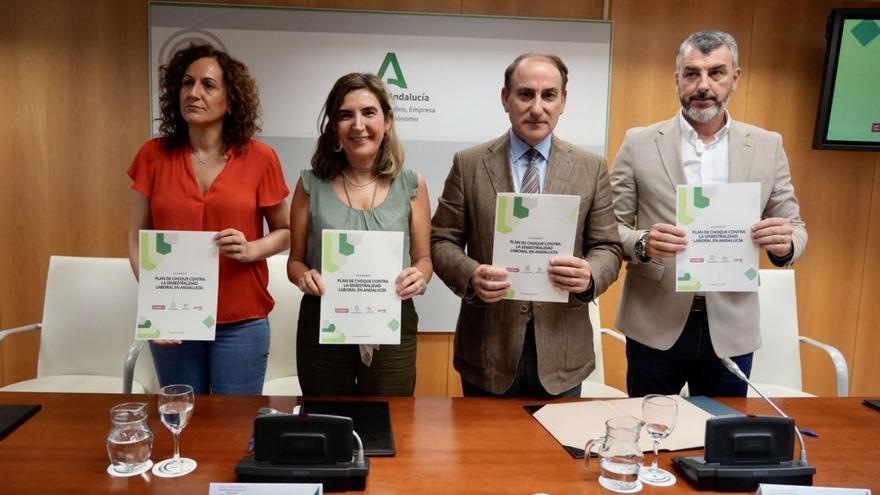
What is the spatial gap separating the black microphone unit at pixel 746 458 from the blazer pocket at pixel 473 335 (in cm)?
76

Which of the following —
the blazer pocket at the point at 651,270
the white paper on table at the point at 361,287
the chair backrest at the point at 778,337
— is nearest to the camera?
the white paper on table at the point at 361,287

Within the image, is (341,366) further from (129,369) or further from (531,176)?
(129,369)

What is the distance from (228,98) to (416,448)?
1419mm

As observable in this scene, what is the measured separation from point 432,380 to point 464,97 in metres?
1.76

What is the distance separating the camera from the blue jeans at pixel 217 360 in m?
2.20

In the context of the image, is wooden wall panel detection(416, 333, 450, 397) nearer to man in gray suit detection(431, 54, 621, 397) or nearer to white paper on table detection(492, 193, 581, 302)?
man in gray suit detection(431, 54, 621, 397)

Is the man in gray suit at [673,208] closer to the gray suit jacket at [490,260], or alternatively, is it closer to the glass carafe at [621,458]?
the gray suit jacket at [490,260]

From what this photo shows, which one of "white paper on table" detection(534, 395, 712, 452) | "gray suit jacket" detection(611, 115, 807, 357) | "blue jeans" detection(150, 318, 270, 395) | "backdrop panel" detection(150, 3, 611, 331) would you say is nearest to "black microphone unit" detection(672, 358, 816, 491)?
"white paper on table" detection(534, 395, 712, 452)

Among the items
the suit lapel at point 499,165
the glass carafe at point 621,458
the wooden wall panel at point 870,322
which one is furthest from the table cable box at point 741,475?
the wooden wall panel at point 870,322

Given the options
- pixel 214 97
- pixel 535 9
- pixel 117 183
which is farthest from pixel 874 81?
pixel 117 183

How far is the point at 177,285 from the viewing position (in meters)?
1.99

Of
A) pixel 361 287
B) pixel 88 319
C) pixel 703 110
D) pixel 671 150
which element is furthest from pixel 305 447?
pixel 88 319

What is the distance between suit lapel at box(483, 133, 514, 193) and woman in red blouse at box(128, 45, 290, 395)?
2.52 feet

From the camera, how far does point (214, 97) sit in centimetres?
221
